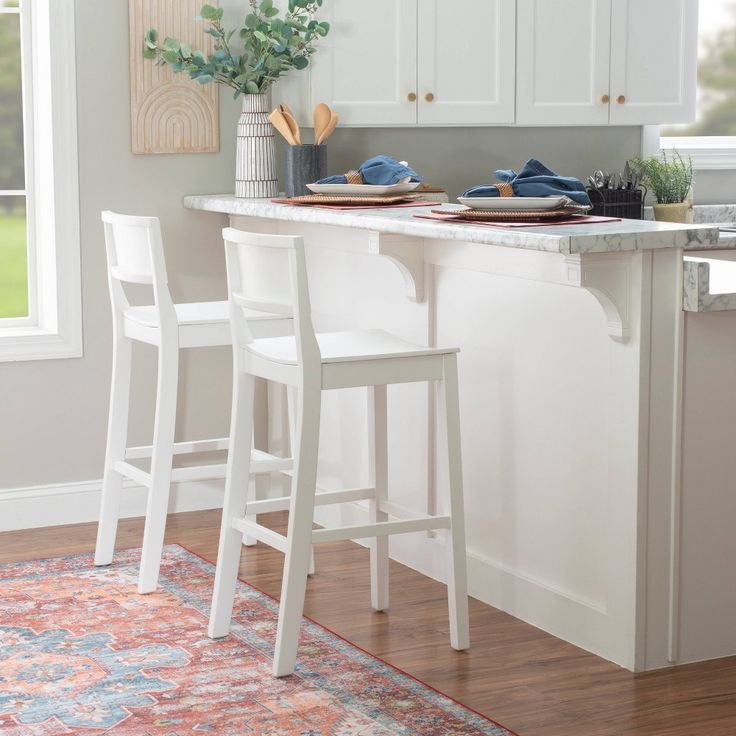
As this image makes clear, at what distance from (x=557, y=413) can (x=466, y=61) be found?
1.56m

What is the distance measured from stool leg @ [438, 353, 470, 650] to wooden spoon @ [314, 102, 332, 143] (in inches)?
49.7

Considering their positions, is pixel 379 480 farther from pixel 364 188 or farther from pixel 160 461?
pixel 364 188

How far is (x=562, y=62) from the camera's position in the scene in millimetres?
4266

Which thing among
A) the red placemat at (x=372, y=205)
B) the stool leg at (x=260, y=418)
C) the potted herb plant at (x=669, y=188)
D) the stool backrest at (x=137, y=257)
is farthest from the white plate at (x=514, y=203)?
the potted herb plant at (x=669, y=188)

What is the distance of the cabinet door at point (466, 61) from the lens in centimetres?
406

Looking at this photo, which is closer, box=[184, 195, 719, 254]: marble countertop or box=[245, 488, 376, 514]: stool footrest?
box=[184, 195, 719, 254]: marble countertop

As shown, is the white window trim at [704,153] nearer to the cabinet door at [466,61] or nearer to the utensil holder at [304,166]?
the cabinet door at [466,61]

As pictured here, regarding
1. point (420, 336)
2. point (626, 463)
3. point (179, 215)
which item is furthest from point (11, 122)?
point (626, 463)

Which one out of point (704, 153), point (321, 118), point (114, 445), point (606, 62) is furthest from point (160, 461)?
point (704, 153)

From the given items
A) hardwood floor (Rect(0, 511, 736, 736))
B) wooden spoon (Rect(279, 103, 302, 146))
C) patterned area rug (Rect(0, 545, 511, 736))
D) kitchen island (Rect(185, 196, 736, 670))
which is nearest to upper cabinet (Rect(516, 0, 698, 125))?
wooden spoon (Rect(279, 103, 302, 146))

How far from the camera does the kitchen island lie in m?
2.74

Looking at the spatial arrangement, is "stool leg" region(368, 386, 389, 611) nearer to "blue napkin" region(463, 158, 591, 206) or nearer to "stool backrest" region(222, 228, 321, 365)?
"stool backrest" region(222, 228, 321, 365)

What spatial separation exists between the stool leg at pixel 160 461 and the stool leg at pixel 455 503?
2.65 feet

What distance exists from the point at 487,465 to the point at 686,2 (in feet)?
6.70
